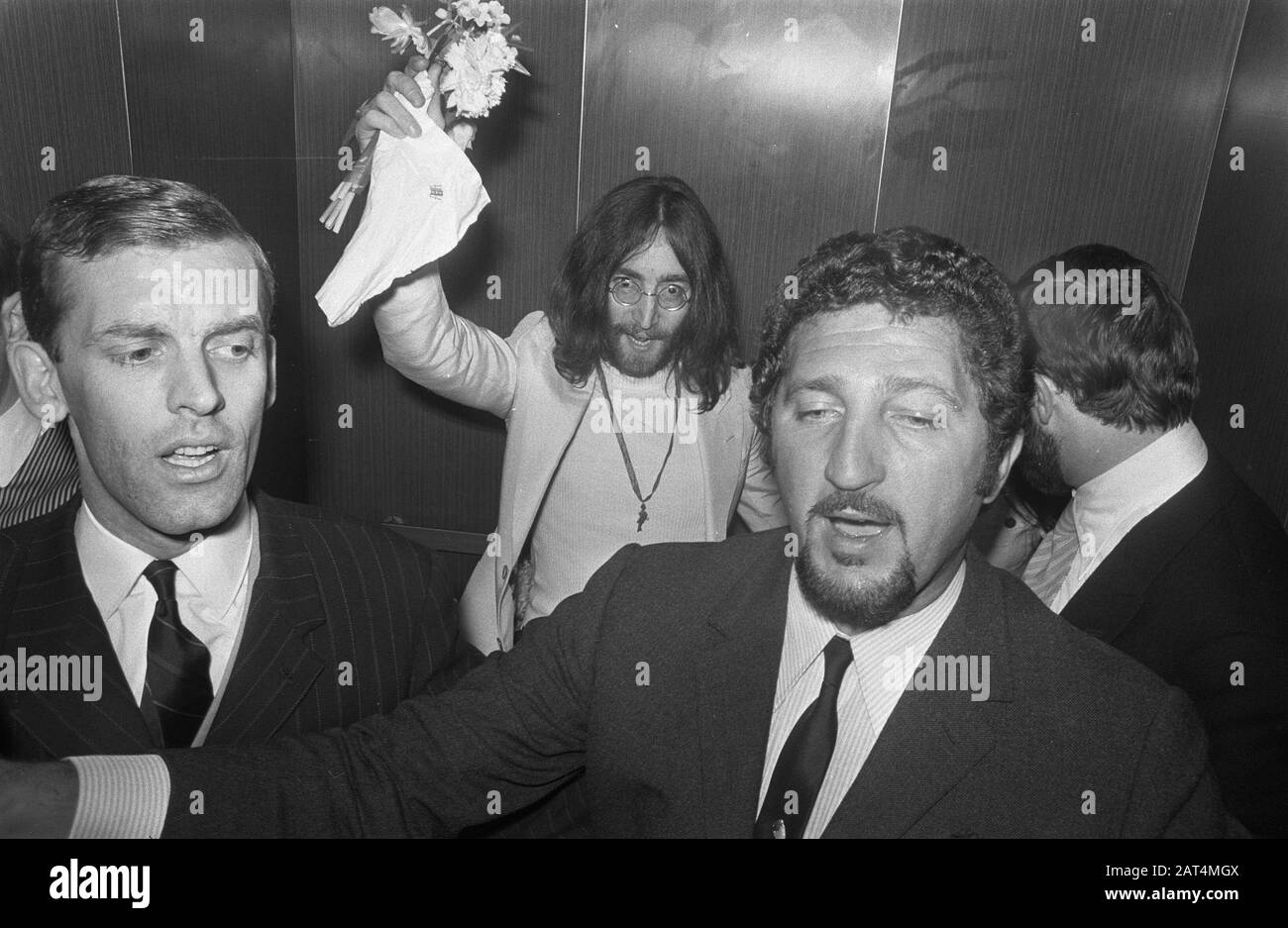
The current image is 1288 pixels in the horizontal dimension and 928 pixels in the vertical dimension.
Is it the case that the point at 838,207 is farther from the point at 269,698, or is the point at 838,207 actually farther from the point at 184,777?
the point at 184,777

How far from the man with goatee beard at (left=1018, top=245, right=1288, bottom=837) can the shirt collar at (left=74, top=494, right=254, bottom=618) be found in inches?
42.9

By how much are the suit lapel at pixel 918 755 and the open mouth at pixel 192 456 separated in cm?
84

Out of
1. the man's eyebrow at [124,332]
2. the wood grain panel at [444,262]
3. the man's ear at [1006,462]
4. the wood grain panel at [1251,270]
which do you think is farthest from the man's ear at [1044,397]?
the man's eyebrow at [124,332]

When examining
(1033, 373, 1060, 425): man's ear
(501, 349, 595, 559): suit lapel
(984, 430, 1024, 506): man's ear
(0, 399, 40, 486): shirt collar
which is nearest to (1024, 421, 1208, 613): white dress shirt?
(1033, 373, 1060, 425): man's ear

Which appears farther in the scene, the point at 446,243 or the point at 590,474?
the point at 590,474

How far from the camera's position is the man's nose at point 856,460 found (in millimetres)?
979

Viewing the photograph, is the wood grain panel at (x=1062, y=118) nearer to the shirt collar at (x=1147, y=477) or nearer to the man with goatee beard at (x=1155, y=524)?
the man with goatee beard at (x=1155, y=524)

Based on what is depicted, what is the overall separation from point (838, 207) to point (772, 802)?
131cm

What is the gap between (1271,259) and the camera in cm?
157

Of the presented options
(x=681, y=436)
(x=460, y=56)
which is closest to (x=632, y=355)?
(x=681, y=436)
